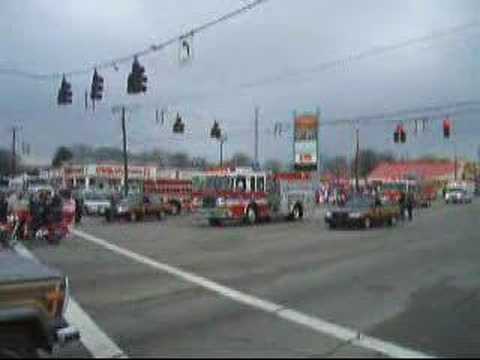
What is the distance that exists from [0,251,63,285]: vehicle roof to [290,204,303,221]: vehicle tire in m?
40.9

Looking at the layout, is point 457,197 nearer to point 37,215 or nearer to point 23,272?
point 37,215

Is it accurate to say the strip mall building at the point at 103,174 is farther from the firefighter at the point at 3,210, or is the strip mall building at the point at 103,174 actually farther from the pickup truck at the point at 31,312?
the pickup truck at the point at 31,312

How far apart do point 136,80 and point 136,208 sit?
2523 cm

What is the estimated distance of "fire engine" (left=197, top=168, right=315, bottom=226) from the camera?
45594 mm

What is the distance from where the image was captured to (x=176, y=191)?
68.0 metres

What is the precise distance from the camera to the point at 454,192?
9681cm

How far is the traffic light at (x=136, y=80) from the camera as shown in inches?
1115

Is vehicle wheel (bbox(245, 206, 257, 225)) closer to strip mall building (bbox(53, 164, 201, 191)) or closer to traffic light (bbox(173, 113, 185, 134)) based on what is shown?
traffic light (bbox(173, 113, 185, 134))

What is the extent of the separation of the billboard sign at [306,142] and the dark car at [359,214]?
22044mm

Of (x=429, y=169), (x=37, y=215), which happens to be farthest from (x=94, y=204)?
(x=429, y=169)

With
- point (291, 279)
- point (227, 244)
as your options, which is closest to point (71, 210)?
point (227, 244)

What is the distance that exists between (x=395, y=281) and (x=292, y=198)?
30837mm

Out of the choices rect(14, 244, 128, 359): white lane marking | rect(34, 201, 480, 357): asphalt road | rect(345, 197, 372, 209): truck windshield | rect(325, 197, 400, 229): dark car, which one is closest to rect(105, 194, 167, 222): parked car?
rect(325, 197, 400, 229): dark car

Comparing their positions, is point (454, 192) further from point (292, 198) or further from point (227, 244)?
point (227, 244)
